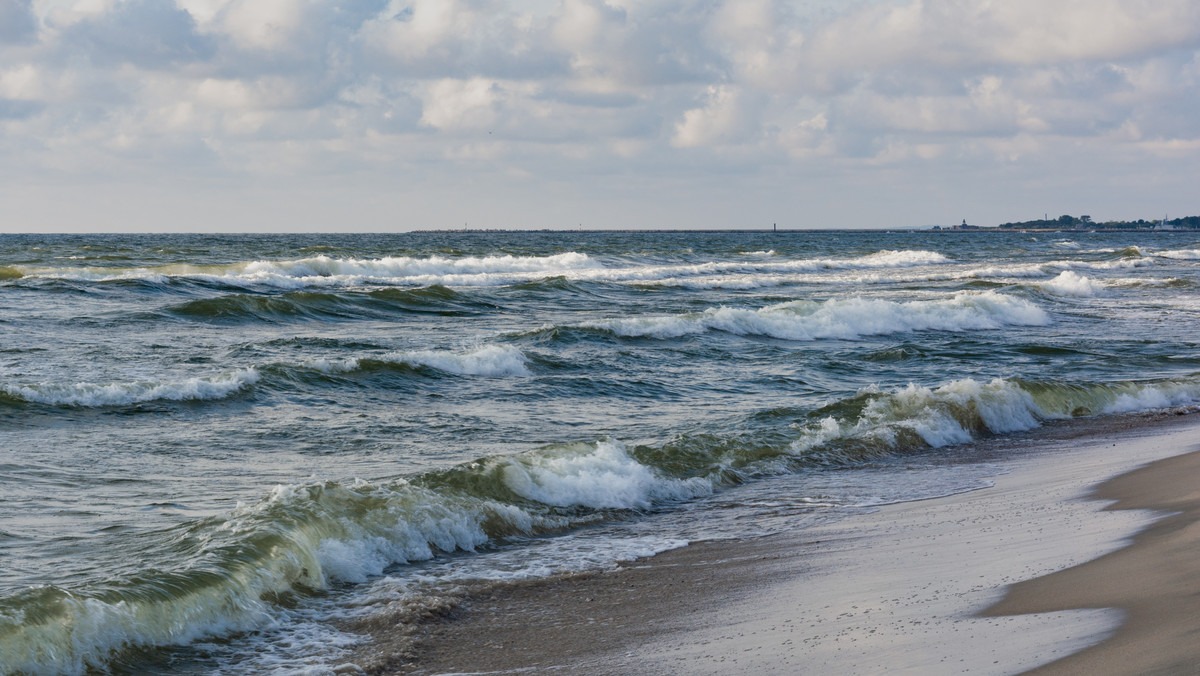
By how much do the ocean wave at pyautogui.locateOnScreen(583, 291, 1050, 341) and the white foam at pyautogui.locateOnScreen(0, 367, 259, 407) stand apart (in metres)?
8.98

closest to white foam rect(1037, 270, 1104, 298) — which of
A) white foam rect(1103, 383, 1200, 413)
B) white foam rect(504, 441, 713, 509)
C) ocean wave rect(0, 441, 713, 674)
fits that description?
white foam rect(1103, 383, 1200, 413)

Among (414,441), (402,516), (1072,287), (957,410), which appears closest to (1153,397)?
(957,410)

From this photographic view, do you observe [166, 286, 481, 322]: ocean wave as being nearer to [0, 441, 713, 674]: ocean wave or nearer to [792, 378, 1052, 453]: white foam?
[792, 378, 1052, 453]: white foam

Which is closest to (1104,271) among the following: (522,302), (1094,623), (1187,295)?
(1187,295)

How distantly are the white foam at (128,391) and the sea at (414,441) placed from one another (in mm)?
40

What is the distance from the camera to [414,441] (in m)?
10.2

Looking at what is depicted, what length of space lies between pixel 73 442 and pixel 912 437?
28.5ft

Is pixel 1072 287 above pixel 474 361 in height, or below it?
above

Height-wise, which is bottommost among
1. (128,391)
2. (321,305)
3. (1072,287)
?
(128,391)

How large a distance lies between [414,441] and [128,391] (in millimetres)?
3812

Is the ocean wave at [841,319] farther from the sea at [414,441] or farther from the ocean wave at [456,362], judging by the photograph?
the ocean wave at [456,362]

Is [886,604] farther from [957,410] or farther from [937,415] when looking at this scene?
[957,410]

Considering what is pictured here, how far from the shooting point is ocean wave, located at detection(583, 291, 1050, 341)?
2091cm

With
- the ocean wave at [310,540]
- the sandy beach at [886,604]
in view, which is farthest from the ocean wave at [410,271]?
the sandy beach at [886,604]
